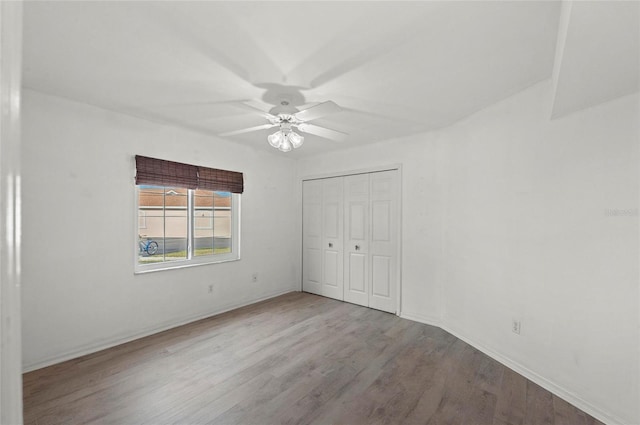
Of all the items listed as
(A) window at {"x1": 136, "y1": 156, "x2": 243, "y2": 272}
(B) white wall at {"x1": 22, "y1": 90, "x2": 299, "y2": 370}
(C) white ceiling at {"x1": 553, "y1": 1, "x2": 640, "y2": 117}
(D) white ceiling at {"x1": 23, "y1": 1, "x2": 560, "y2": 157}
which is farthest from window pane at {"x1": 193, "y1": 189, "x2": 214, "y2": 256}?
(C) white ceiling at {"x1": 553, "y1": 1, "x2": 640, "y2": 117}

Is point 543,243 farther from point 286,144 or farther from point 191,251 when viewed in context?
point 191,251

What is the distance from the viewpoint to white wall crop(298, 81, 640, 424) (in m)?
1.94

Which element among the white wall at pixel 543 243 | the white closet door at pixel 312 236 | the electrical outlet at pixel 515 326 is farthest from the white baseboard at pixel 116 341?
the electrical outlet at pixel 515 326

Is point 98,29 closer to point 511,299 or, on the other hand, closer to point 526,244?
point 526,244

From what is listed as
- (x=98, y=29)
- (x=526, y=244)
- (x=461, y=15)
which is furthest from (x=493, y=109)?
(x=98, y=29)

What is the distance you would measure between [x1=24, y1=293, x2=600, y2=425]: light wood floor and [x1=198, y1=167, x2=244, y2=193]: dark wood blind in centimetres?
177

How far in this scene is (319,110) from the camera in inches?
89.6

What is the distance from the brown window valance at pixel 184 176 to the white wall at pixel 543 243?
2635mm

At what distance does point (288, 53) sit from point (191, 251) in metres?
2.76

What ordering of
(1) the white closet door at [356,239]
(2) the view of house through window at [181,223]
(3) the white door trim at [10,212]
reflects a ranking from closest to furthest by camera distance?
(3) the white door trim at [10,212]
(2) the view of house through window at [181,223]
(1) the white closet door at [356,239]

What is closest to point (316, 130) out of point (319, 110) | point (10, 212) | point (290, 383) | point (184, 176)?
point (319, 110)

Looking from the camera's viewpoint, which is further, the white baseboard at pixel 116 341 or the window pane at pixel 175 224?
the window pane at pixel 175 224

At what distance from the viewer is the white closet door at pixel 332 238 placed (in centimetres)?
457

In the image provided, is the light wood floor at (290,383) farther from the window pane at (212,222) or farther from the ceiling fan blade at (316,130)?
the ceiling fan blade at (316,130)
